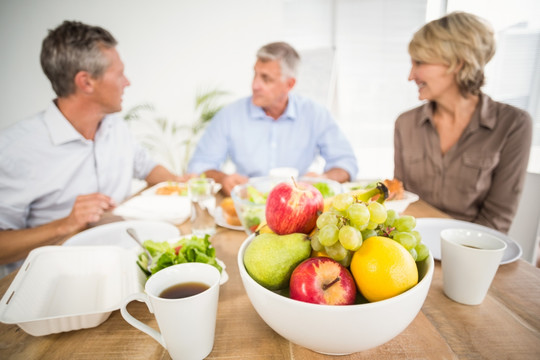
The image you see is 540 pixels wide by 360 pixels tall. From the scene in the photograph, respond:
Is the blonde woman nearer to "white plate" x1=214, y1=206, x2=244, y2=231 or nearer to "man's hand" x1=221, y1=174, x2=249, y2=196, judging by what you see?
"man's hand" x1=221, y1=174, x2=249, y2=196

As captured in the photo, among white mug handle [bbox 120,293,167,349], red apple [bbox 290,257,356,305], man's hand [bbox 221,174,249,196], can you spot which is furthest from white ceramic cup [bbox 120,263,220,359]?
man's hand [bbox 221,174,249,196]

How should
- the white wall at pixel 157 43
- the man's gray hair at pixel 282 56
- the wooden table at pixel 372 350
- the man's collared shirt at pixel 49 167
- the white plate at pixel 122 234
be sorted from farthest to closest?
the white wall at pixel 157 43 < the man's gray hair at pixel 282 56 < the man's collared shirt at pixel 49 167 < the white plate at pixel 122 234 < the wooden table at pixel 372 350

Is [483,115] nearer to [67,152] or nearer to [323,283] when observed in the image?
[323,283]

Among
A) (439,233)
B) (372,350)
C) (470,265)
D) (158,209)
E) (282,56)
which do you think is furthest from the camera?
(282,56)

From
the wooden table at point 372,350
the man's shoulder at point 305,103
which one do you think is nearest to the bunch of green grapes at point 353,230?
the wooden table at point 372,350

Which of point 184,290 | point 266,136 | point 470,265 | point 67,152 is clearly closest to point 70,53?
point 67,152

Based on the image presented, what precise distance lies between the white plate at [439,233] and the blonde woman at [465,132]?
0.68 meters

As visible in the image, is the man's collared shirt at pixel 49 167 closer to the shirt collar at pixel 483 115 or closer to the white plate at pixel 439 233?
the white plate at pixel 439 233

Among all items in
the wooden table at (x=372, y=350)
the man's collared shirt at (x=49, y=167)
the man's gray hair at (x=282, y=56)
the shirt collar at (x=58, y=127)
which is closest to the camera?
the wooden table at (x=372, y=350)

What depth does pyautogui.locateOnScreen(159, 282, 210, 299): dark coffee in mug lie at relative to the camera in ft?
1.77

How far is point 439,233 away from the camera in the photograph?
0.95 meters

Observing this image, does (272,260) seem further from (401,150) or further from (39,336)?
(401,150)

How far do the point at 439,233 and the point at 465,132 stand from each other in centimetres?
90

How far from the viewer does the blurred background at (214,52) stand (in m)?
3.41
